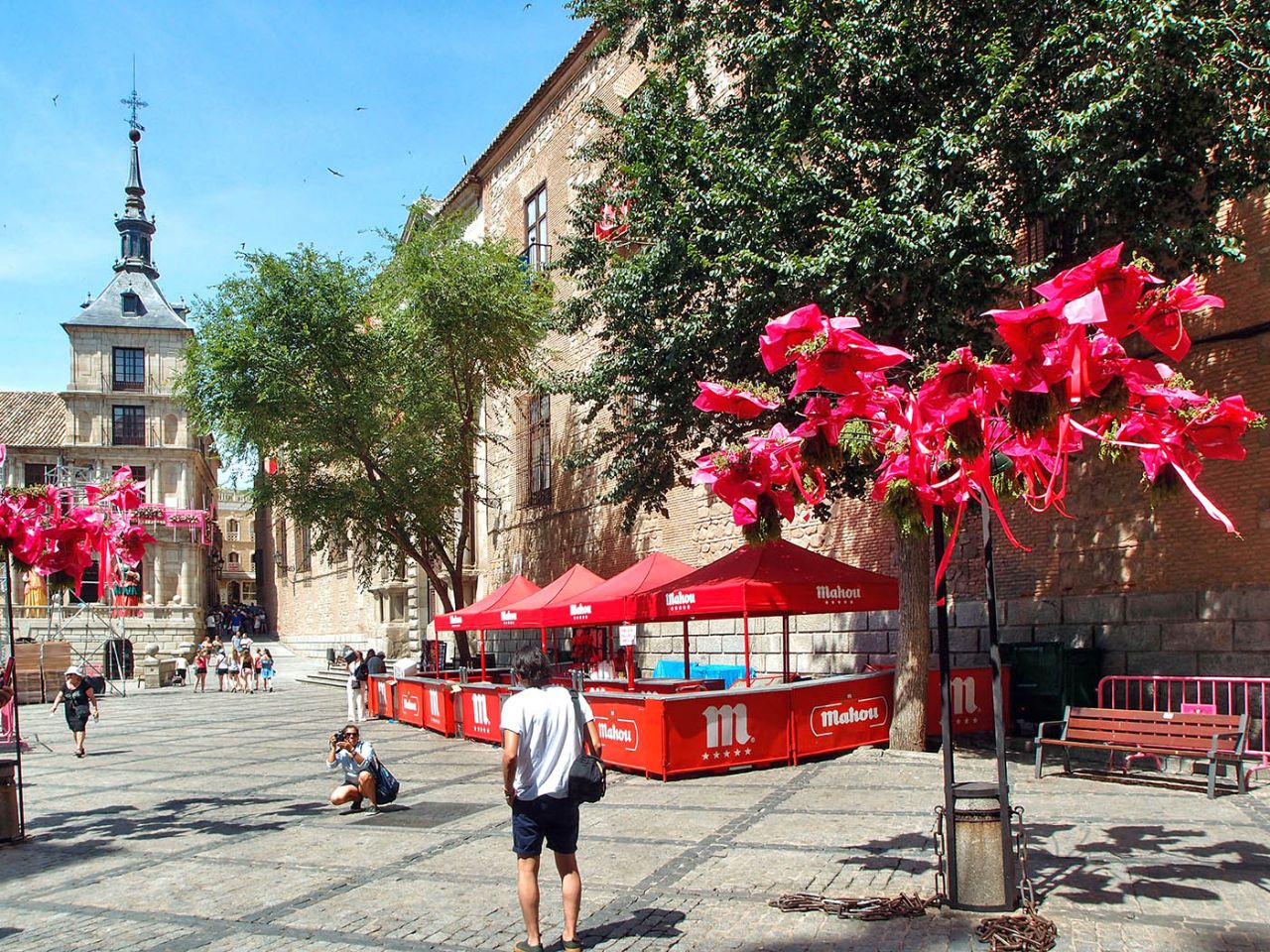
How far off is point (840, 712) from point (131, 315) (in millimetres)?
49175

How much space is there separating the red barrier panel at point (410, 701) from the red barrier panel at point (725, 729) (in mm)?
7908

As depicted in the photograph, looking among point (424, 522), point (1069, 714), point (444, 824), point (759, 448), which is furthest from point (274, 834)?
point (424, 522)

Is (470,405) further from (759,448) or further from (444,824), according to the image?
(759,448)

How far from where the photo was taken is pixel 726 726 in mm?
11750

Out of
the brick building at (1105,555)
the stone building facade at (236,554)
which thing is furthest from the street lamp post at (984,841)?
the stone building facade at (236,554)

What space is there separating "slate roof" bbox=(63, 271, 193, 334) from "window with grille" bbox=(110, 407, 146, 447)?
4.13 metres

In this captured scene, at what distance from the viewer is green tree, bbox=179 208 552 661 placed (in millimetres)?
23438

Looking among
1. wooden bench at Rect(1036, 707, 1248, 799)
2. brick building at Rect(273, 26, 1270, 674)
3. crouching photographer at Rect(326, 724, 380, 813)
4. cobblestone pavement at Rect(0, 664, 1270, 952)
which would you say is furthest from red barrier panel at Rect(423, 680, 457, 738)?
wooden bench at Rect(1036, 707, 1248, 799)

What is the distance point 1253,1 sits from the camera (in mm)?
9773

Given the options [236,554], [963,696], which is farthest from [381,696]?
[236,554]

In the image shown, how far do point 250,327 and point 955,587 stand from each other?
1601 cm

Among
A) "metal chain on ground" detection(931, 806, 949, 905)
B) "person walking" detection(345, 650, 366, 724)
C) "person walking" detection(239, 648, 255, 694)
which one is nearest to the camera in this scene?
"metal chain on ground" detection(931, 806, 949, 905)

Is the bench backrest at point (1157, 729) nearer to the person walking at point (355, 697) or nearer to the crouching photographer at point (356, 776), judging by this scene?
the crouching photographer at point (356, 776)

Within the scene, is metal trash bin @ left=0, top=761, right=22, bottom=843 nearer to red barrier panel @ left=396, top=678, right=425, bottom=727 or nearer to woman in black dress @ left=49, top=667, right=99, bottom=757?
woman in black dress @ left=49, top=667, right=99, bottom=757
